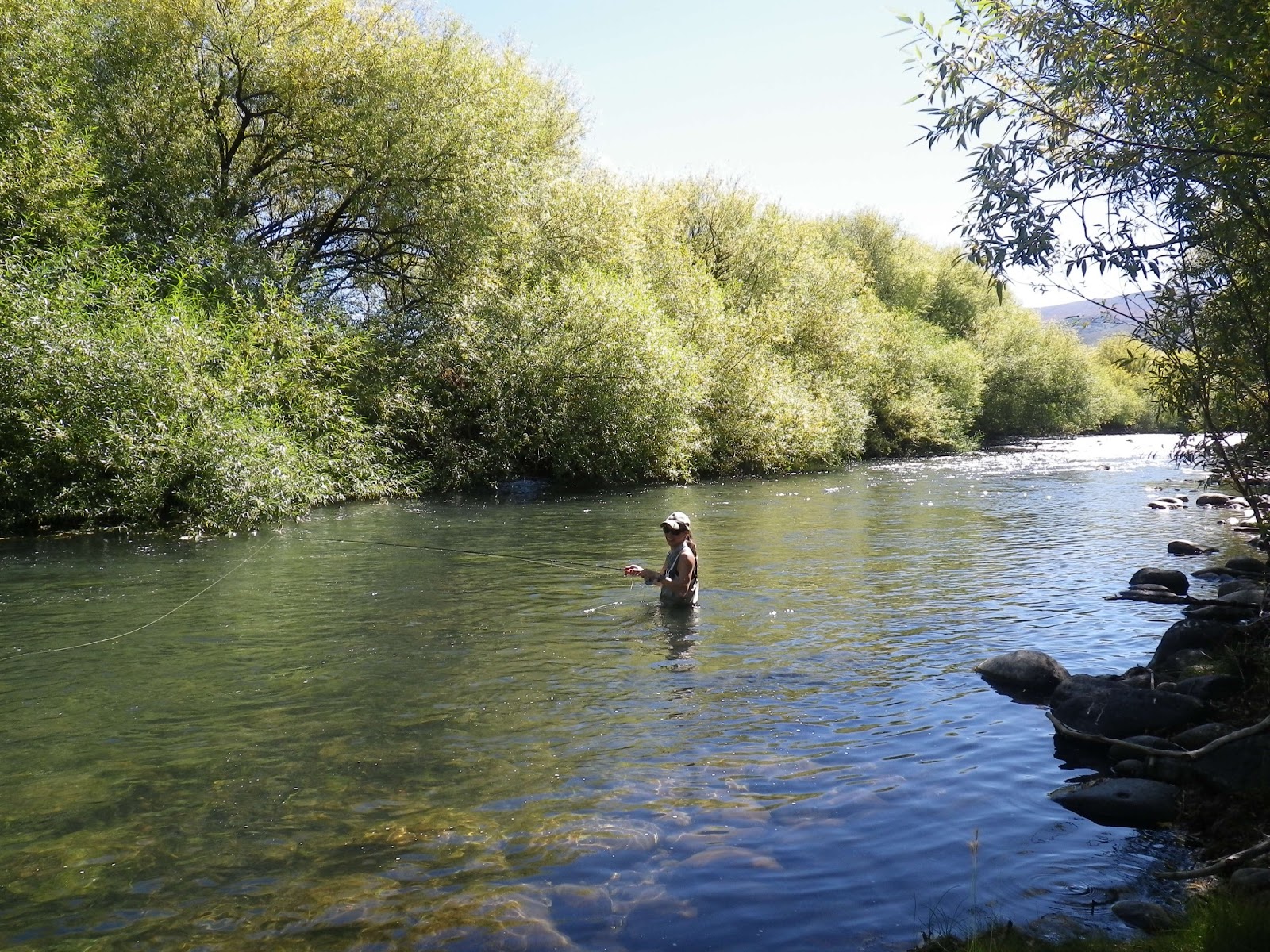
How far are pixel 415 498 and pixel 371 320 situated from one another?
6.54 metres

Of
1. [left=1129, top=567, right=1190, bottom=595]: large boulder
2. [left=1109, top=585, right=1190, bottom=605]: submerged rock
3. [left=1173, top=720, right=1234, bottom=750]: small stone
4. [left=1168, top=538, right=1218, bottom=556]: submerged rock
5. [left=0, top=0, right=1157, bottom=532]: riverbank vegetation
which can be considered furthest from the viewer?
[left=0, top=0, right=1157, bottom=532]: riverbank vegetation

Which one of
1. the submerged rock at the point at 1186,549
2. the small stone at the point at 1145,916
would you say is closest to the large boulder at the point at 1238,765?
the small stone at the point at 1145,916

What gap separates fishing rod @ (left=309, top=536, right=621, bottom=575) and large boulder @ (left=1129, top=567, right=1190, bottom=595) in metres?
8.23

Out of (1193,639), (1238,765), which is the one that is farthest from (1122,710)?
(1193,639)

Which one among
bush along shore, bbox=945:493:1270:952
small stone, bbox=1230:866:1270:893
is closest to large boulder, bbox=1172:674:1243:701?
bush along shore, bbox=945:493:1270:952

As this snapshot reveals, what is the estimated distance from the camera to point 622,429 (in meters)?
33.3

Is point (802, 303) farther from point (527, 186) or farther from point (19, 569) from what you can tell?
point (19, 569)

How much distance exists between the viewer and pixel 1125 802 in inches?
261

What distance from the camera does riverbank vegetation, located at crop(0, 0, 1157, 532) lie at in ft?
67.4

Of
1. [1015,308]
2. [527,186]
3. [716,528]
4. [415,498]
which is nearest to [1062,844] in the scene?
[716,528]

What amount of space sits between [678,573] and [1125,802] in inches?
282

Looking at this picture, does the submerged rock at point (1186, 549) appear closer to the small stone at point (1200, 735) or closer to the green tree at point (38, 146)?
the small stone at point (1200, 735)

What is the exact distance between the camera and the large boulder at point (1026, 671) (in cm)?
956

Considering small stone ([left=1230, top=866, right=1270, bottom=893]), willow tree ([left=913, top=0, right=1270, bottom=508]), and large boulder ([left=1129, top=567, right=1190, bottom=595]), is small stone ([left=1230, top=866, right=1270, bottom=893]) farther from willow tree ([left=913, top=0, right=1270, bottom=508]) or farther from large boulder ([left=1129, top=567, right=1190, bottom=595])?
large boulder ([left=1129, top=567, right=1190, bottom=595])
